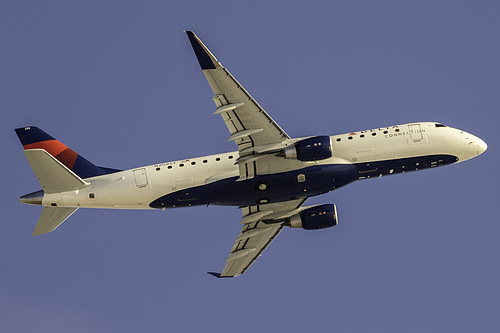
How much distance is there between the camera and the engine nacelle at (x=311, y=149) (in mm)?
61469

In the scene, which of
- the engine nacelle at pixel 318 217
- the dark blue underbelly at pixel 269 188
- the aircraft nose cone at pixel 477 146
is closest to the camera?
the dark blue underbelly at pixel 269 188

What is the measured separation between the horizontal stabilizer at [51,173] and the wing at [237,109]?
43.8 feet

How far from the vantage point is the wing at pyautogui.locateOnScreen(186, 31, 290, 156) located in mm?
57438

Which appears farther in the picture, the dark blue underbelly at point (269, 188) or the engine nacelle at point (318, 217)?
the engine nacelle at point (318, 217)

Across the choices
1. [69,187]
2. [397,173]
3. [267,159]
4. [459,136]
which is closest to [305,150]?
[267,159]

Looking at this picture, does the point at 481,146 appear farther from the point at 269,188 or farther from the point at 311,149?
the point at 269,188

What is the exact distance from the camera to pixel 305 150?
61.4 metres

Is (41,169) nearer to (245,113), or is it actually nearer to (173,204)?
(173,204)

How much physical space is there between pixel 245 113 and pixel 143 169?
10525 millimetres

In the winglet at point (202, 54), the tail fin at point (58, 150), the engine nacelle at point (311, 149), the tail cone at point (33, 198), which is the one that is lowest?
the tail cone at point (33, 198)

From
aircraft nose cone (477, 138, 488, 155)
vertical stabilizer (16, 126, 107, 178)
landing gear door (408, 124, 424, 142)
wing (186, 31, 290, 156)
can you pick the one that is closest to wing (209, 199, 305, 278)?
wing (186, 31, 290, 156)

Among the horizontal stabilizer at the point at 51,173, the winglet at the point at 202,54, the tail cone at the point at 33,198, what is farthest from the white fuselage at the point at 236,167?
the winglet at the point at 202,54

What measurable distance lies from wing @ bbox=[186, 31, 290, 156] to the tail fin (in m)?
12.1

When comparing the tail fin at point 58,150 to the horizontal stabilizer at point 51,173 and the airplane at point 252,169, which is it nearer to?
the airplane at point 252,169
